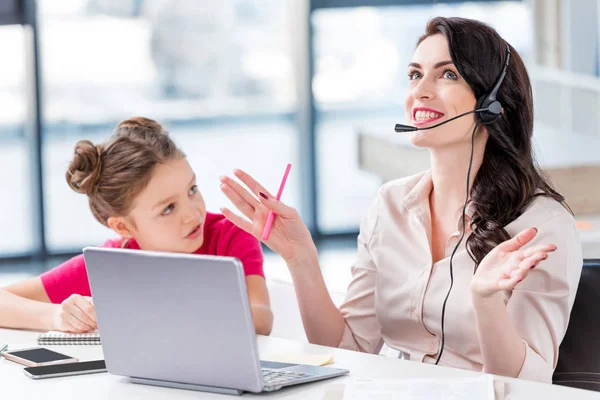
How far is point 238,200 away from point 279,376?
1.31ft

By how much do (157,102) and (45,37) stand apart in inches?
26.9

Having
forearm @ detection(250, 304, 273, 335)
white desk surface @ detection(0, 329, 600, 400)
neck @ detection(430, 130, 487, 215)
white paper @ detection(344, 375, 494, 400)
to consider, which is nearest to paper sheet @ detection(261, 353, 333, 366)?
white desk surface @ detection(0, 329, 600, 400)

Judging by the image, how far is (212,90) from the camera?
518 cm

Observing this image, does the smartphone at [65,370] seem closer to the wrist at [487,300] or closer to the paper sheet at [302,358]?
the paper sheet at [302,358]

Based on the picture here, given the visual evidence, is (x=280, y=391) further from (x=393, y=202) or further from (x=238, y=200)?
(x=393, y=202)

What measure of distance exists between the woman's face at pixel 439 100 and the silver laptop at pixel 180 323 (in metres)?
0.53

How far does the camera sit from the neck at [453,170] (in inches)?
71.6

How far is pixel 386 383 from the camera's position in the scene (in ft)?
4.62

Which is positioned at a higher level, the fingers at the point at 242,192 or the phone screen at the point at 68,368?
the fingers at the point at 242,192

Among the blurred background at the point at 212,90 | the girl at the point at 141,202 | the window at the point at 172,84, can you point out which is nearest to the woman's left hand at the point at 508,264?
the girl at the point at 141,202

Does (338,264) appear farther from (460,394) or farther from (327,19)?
(460,394)

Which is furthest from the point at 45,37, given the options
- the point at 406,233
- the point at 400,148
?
the point at 406,233

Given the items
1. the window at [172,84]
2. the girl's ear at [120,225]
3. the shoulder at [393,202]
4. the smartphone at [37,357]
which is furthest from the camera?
the window at [172,84]

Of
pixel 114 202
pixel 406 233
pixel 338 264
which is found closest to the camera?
pixel 406 233
